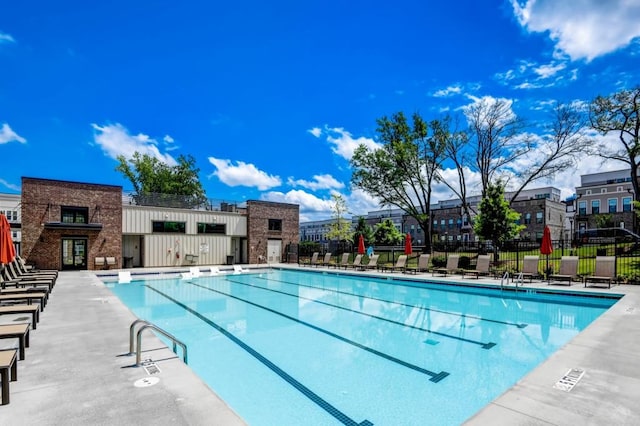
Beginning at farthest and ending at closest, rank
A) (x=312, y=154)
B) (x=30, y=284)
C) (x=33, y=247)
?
(x=312, y=154)
(x=33, y=247)
(x=30, y=284)

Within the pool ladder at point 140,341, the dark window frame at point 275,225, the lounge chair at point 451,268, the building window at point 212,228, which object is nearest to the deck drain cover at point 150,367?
the pool ladder at point 140,341

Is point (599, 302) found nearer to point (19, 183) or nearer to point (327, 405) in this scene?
point (327, 405)

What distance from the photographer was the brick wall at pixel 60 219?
743 inches

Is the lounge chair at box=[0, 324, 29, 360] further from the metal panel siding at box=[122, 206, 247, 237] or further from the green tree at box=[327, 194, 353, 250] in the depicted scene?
the green tree at box=[327, 194, 353, 250]

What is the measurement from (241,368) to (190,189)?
134 feet

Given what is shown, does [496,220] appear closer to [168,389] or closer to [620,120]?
[620,120]

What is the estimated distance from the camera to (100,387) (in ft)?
11.9

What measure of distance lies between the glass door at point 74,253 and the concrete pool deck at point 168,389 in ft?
56.2

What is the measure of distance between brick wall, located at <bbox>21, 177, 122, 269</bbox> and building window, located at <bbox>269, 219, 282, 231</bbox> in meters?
11.0

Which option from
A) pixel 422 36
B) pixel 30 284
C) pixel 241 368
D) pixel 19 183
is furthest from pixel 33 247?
pixel 422 36

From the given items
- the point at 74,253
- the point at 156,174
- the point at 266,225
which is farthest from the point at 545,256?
the point at 156,174

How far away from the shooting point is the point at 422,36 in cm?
1381

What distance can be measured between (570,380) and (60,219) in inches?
948

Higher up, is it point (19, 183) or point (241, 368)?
point (19, 183)
